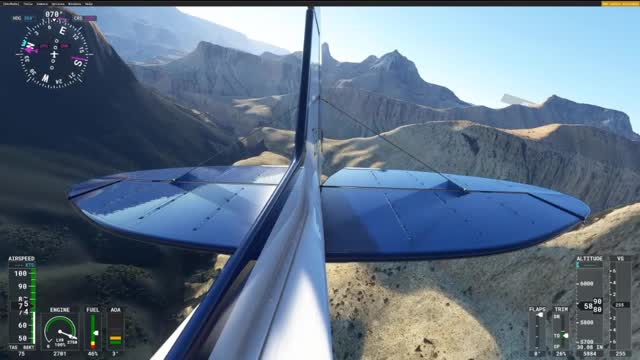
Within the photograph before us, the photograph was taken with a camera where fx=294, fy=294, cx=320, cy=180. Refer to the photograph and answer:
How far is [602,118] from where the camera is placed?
18988 cm

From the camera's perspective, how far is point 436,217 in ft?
27.5

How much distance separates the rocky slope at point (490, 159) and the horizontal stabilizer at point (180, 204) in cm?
5369

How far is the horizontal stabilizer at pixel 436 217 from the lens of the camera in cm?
707

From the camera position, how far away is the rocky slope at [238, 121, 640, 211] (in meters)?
61.0

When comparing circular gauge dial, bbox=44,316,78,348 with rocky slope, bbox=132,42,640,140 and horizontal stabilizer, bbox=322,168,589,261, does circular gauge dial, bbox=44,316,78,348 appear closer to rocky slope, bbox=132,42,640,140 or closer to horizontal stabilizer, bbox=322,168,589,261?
horizontal stabilizer, bbox=322,168,589,261

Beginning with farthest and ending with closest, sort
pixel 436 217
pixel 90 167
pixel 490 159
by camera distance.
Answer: pixel 490 159 < pixel 90 167 < pixel 436 217

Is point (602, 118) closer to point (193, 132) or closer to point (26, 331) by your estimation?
point (193, 132)

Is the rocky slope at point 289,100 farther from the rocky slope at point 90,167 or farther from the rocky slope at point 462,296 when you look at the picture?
the rocky slope at point 462,296

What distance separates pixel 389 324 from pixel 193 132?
71.0 meters

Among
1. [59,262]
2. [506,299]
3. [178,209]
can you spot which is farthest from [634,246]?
[59,262]

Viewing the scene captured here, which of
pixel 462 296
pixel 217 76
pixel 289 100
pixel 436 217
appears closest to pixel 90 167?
pixel 462 296

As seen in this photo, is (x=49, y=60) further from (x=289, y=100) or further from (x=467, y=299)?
(x=289, y=100)

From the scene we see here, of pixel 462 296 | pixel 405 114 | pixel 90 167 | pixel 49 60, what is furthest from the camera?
pixel 405 114

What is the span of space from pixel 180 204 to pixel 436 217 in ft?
25.0
